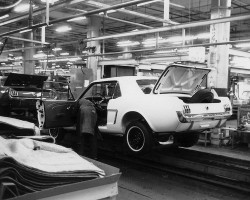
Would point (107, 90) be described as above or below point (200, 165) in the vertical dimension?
above

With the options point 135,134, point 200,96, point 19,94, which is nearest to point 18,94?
point 19,94

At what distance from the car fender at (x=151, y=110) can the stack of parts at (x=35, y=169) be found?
336 cm

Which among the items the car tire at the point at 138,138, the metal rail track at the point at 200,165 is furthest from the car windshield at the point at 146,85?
the metal rail track at the point at 200,165

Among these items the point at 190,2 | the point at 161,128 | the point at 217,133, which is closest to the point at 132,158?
the point at 161,128

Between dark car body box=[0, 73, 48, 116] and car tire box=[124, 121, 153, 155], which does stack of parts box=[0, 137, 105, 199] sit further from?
dark car body box=[0, 73, 48, 116]

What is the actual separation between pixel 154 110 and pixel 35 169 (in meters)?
3.89

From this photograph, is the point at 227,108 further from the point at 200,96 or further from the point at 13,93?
the point at 13,93

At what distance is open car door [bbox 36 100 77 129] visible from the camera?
6191mm

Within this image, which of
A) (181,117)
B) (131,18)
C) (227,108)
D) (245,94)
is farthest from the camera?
(131,18)

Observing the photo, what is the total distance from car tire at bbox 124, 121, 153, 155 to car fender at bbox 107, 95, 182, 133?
0.56 ft

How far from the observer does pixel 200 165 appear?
5496 mm

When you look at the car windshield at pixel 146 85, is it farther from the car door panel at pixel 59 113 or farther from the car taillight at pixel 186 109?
the car door panel at pixel 59 113

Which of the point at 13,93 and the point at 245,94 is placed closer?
the point at 13,93

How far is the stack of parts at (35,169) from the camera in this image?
1.46 m
